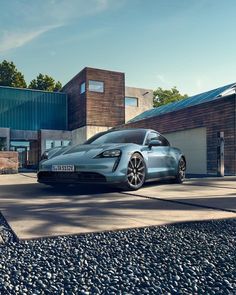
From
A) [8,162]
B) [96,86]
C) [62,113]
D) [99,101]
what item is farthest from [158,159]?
[62,113]

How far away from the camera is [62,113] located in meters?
26.5

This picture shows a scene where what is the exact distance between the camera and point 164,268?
163 cm

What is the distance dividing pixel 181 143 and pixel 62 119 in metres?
14.8

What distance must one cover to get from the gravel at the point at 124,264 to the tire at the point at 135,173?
8.56 feet

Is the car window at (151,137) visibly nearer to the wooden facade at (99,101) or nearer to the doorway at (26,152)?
the wooden facade at (99,101)

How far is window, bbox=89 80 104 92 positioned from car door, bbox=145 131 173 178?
17881 mm

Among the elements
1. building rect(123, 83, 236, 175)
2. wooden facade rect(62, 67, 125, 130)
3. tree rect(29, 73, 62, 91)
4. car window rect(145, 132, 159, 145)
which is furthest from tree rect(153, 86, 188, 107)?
car window rect(145, 132, 159, 145)

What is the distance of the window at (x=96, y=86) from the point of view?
23.3 m

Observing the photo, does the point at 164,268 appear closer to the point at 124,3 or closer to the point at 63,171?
the point at 63,171

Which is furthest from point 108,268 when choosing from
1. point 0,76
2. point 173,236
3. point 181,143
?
point 0,76

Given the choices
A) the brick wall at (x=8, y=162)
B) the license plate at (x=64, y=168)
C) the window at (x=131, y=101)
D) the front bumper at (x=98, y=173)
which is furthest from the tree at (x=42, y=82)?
the front bumper at (x=98, y=173)

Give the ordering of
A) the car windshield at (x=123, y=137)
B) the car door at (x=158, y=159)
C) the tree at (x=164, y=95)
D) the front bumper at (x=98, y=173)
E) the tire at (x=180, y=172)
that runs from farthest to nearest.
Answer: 1. the tree at (x=164, y=95)
2. the tire at (x=180, y=172)
3. the car windshield at (x=123, y=137)
4. the car door at (x=158, y=159)
5. the front bumper at (x=98, y=173)

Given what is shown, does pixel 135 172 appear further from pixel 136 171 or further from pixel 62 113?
pixel 62 113

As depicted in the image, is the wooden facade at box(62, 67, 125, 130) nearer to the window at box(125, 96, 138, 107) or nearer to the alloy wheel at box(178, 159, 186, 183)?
the window at box(125, 96, 138, 107)
